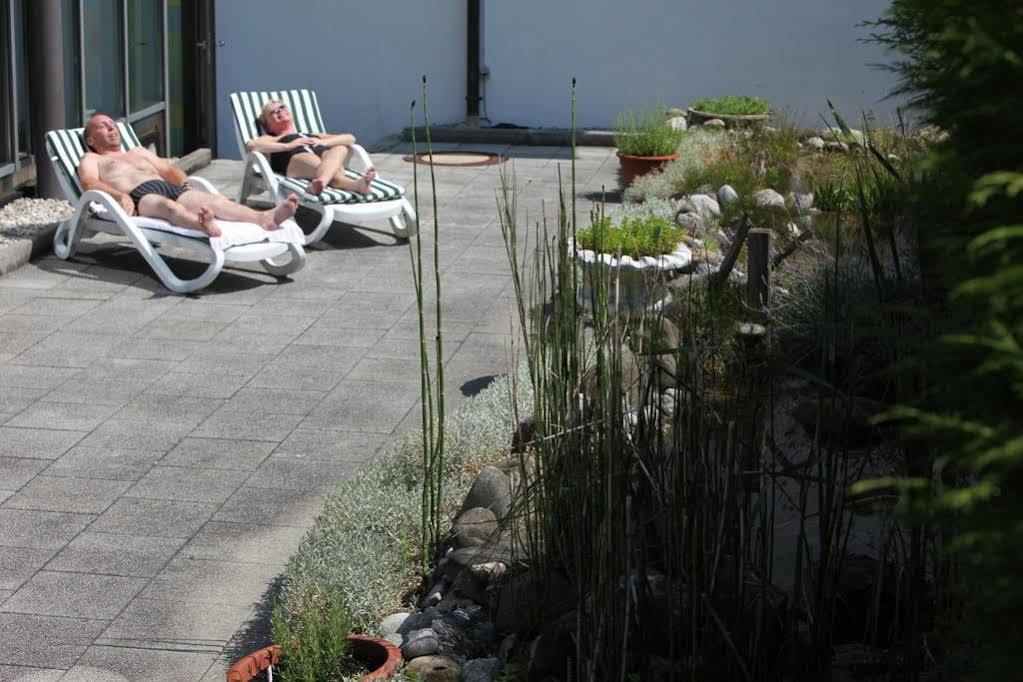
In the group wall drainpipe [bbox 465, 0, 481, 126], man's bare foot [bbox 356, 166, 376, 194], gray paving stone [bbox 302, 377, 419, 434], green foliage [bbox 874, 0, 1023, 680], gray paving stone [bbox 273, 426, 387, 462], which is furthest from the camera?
wall drainpipe [bbox 465, 0, 481, 126]

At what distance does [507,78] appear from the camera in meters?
14.3

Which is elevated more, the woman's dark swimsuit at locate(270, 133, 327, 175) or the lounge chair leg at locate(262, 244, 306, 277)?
the woman's dark swimsuit at locate(270, 133, 327, 175)

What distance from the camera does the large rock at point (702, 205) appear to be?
891cm

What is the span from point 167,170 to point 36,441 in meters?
3.53

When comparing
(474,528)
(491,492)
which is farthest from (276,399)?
(474,528)

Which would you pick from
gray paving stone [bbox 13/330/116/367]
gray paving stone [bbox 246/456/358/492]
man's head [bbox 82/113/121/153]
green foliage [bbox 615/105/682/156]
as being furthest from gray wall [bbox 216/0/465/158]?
gray paving stone [bbox 246/456/358/492]

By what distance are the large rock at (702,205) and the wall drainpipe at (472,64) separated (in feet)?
17.6

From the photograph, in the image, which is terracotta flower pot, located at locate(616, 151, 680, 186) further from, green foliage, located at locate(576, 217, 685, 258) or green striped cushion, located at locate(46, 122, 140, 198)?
green striped cushion, located at locate(46, 122, 140, 198)

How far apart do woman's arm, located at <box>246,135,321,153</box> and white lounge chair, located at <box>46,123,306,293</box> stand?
3.60 ft

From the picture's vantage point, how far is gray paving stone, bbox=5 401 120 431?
5586 mm

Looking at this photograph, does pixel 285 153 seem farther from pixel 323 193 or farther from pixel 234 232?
pixel 234 232

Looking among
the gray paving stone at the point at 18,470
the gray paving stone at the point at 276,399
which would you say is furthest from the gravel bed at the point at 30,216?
the gray paving stone at the point at 18,470

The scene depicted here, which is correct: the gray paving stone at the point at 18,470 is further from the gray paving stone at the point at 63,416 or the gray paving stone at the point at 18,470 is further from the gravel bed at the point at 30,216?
the gravel bed at the point at 30,216

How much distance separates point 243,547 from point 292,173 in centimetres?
523
